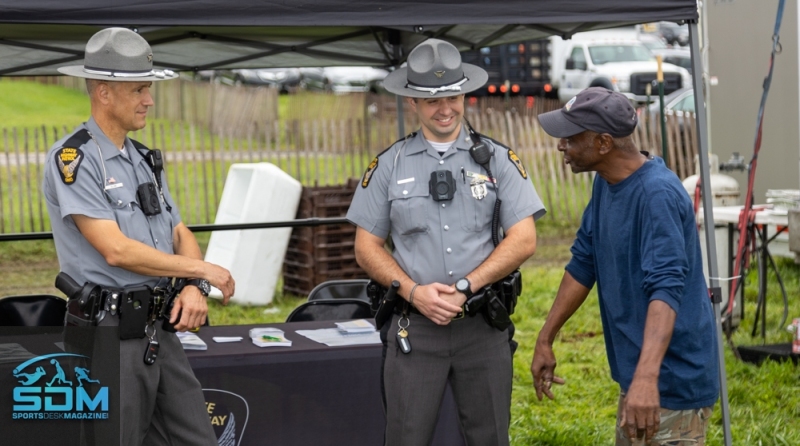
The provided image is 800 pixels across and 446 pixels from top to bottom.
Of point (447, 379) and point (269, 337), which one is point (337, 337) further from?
point (447, 379)

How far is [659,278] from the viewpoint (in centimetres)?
279

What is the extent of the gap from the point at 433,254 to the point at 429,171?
1.06ft

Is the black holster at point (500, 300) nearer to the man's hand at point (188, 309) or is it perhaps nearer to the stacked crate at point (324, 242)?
the man's hand at point (188, 309)

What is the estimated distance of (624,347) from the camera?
118 inches

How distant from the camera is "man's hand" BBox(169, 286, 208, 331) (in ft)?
10.8

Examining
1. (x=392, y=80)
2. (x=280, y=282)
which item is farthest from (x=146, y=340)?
(x=280, y=282)

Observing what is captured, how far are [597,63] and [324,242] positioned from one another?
1323 cm

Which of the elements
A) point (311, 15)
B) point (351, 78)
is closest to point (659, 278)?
point (311, 15)

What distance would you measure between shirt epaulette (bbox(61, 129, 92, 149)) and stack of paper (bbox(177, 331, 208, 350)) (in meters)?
1.27

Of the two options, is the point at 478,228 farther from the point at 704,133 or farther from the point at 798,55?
the point at 798,55

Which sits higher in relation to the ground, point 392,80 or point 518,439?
point 392,80

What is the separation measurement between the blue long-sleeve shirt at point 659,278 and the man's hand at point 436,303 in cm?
57

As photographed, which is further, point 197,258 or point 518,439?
point 518,439

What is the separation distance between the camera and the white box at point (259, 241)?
838 centimetres
